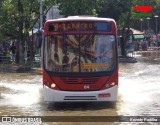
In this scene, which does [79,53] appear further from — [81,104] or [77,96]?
[81,104]

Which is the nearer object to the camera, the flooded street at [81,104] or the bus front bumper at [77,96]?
the flooded street at [81,104]

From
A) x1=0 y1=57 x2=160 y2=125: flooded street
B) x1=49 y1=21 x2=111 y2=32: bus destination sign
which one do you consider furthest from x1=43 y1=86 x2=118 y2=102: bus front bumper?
x1=49 y1=21 x2=111 y2=32: bus destination sign

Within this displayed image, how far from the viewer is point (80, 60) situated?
526 inches

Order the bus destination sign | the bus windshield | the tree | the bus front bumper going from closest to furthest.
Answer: the bus front bumper, the bus windshield, the bus destination sign, the tree

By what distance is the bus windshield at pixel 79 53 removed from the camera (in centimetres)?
1335

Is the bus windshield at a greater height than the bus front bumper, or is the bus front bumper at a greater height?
the bus windshield

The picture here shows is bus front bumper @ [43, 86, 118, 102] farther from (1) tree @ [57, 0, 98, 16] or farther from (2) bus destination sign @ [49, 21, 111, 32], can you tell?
(1) tree @ [57, 0, 98, 16]

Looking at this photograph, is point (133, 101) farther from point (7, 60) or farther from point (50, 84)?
point (7, 60)

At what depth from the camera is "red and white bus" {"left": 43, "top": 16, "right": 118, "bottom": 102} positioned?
1323 centimetres

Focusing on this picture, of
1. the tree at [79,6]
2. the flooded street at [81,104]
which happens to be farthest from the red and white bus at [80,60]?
the tree at [79,6]

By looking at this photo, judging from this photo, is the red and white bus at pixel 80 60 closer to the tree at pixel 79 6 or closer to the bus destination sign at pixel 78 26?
the bus destination sign at pixel 78 26

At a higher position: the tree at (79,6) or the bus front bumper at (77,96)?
the tree at (79,6)

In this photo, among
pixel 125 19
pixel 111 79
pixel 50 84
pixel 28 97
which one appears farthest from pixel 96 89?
pixel 125 19

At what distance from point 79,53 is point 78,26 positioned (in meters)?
0.85
